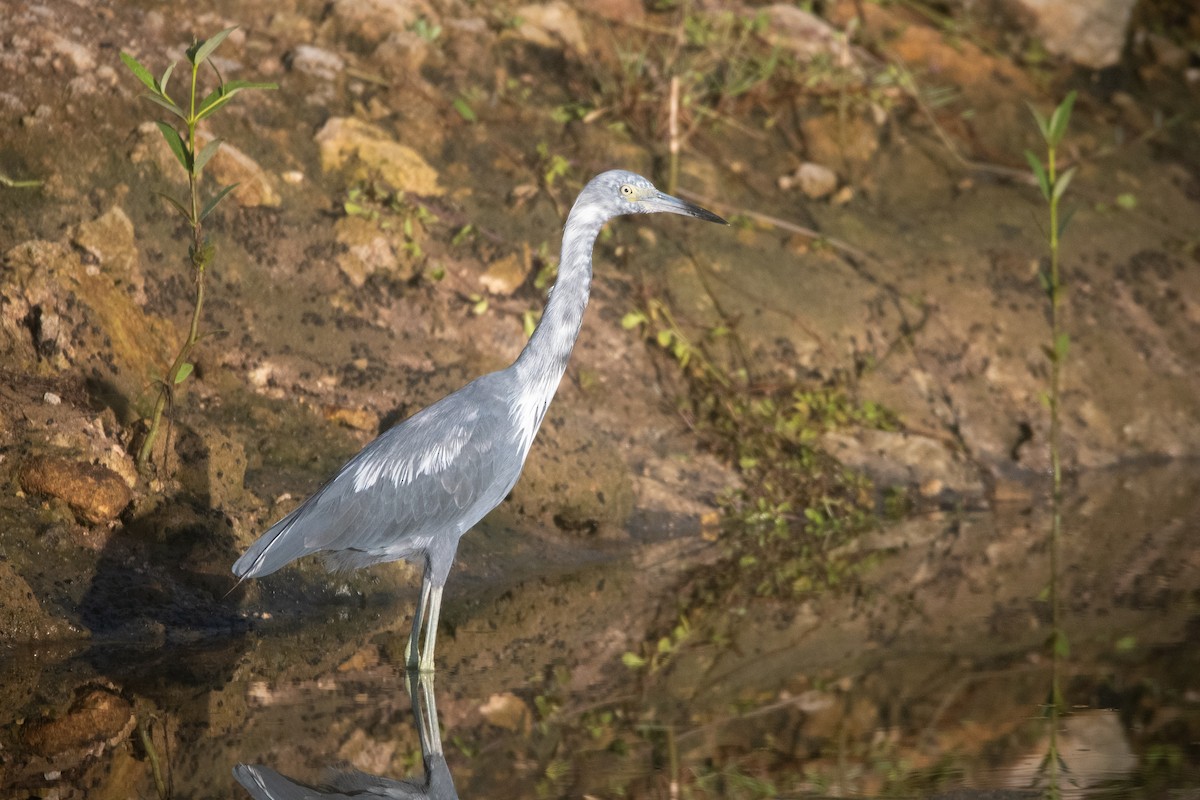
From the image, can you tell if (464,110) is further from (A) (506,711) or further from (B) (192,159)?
(A) (506,711)

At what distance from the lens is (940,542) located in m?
6.84

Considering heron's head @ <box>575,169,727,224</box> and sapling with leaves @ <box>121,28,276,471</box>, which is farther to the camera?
heron's head @ <box>575,169,727,224</box>

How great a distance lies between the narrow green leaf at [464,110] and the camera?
830 cm

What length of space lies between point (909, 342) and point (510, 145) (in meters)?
2.64

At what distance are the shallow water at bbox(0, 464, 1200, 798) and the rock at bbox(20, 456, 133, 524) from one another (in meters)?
0.58

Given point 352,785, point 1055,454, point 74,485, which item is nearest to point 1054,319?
point 1055,454

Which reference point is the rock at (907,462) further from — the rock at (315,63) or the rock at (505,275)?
the rock at (315,63)

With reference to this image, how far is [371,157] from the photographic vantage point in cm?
771

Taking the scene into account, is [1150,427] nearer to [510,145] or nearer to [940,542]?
[940,542]

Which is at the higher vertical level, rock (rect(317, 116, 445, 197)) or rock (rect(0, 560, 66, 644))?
rock (rect(317, 116, 445, 197))

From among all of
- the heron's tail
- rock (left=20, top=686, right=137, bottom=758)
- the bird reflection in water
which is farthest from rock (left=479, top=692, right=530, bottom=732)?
rock (left=20, top=686, right=137, bottom=758)

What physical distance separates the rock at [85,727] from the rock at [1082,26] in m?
8.97

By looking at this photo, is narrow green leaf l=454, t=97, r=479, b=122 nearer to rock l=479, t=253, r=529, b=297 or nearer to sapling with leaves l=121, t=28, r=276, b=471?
rock l=479, t=253, r=529, b=297

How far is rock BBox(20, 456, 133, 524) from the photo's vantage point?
17.6 ft
